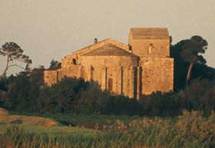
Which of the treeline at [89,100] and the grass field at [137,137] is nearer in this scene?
the grass field at [137,137]

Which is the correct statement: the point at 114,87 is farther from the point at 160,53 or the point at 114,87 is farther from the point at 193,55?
the point at 193,55

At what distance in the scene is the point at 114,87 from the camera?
7362 centimetres

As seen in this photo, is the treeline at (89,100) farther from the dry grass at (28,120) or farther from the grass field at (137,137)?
the grass field at (137,137)

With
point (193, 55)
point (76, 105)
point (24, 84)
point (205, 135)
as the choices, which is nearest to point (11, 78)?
point (24, 84)

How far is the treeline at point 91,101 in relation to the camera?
64.8 meters

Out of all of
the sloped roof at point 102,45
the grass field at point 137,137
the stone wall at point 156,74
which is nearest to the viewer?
the grass field at point 137,137

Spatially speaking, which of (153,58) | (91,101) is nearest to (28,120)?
(91,101)

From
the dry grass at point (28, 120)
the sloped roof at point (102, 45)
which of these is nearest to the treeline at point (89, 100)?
the sloped roof at point (102, 45)

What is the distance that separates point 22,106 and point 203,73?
23.9m

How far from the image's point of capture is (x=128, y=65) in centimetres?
7338

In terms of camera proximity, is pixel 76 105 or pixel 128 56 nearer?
pixel 76 105

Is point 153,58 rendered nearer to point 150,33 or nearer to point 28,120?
point 150,33

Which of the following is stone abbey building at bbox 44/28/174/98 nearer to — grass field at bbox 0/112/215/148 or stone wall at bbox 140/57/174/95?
stone wall at bbox 140/57/174/95

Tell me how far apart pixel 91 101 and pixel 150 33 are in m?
12.7
